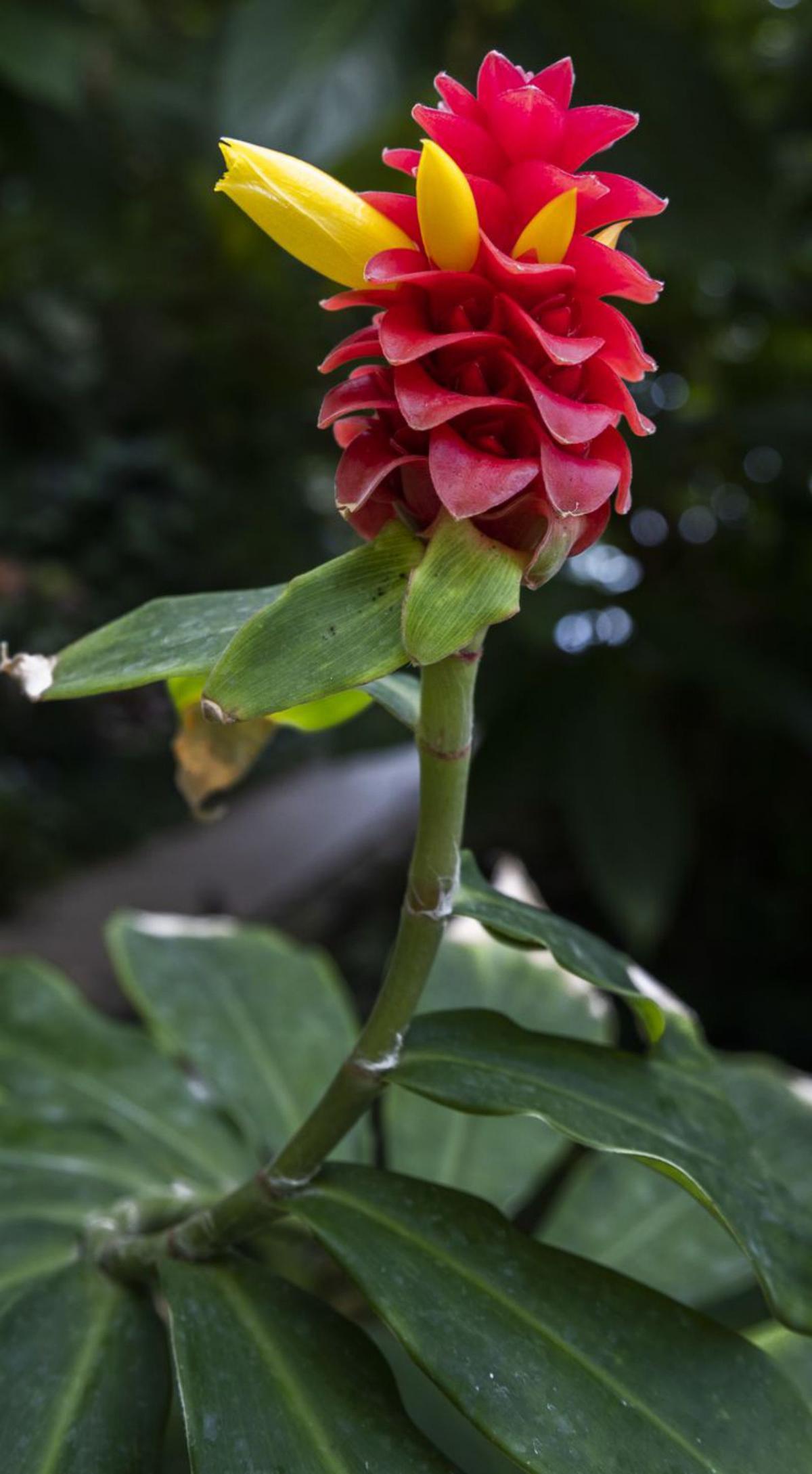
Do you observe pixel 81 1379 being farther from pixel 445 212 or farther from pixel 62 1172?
pixel 445 212

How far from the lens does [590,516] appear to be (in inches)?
13.6

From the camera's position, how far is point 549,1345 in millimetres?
402

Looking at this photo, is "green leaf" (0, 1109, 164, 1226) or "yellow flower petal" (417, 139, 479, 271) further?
"green leaf" (0, 1109, 164, 1226)

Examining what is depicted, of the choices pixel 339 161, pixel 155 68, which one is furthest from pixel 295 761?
pixel 339 161

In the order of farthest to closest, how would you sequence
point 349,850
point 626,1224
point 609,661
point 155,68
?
point 349,850
point 155,68
point 609,661
point 626,1224

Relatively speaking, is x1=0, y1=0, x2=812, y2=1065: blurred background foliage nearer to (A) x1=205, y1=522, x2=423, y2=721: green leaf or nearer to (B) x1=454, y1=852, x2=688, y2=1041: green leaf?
(B) x1=454, y1=852, x2=688, y2=1041: green leaf

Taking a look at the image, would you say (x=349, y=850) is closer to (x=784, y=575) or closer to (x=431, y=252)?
(x=784, y=575)

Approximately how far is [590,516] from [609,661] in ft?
4.18

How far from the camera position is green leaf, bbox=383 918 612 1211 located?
69 cm

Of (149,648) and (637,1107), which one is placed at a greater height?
(149,648)

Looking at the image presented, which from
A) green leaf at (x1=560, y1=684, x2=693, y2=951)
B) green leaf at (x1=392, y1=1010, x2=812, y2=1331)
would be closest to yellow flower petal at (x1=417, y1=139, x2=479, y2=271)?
green leaf at (x1=392, y1=1010, x2=812, y2=1331)

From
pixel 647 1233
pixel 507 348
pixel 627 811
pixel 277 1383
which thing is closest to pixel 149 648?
pixel 507 348

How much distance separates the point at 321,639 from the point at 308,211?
112 mm

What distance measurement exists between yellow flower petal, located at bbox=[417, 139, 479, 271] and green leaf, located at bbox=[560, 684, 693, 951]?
1.15 meters
